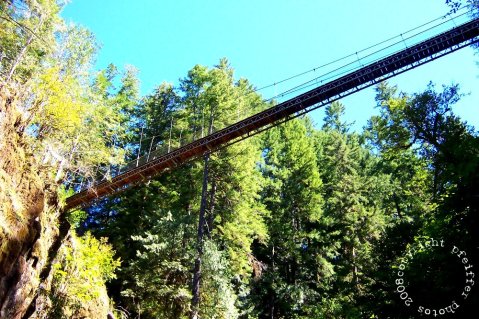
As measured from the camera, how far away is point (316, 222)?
78.7 ft

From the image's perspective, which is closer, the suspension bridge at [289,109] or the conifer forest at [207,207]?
the conifer forest at [207,207]

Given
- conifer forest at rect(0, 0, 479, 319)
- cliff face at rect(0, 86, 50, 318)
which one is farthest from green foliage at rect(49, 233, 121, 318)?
cliff face at rect(0, 86, 50, 318)

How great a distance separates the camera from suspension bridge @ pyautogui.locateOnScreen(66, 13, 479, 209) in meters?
12.0

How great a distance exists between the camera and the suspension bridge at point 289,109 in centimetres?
1198

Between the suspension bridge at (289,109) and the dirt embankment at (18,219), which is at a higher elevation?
the suspension bridge at (289,109)

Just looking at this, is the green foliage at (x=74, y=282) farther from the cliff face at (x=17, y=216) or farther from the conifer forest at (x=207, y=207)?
the cliff face at (x=17, y=216)

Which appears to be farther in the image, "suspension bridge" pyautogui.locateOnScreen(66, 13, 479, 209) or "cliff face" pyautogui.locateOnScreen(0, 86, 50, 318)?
"suspension bridge" pyautogui.locateOnScreen(66, 13, 479, 209)

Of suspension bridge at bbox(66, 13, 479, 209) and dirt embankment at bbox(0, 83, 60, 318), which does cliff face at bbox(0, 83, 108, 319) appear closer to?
dirt embankment at bbox(0, 83, 60, 318)

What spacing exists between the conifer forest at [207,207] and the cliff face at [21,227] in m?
0.05

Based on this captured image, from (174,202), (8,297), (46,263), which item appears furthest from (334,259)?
(8,297)

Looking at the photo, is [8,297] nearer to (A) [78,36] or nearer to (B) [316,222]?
(A) [78,36]

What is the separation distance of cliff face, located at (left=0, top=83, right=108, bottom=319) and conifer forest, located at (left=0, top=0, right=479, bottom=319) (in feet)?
0.16

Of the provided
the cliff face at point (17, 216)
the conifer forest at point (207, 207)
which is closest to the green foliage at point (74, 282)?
the conifer forest at point (207, 207)

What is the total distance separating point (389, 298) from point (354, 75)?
25.0ft
